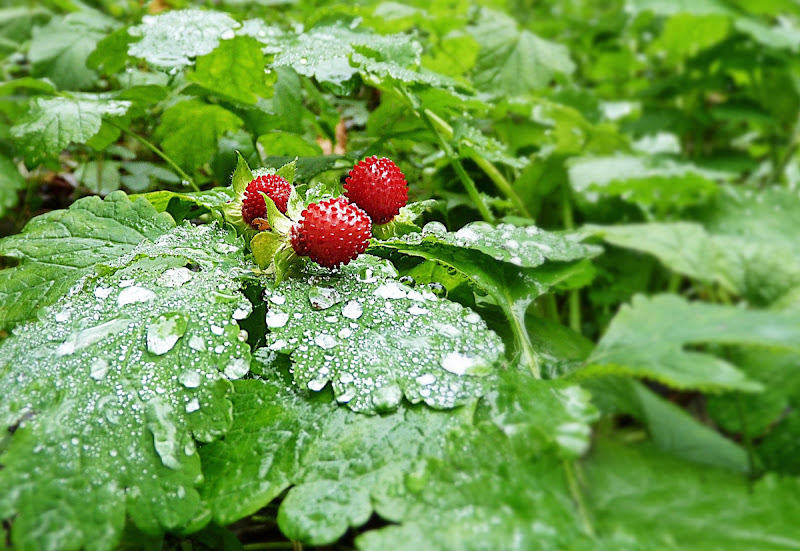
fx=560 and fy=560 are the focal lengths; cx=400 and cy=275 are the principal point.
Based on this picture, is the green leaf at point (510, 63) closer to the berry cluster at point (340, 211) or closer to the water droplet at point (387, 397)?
the berry cluster at point (340, 211)

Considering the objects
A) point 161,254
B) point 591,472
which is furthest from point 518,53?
point 591,472

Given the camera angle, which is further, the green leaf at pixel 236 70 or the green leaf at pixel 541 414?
the green leaf at pixel 236 70

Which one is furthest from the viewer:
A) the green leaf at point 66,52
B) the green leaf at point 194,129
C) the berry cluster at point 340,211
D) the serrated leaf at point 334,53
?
the green leaf at point 66,52

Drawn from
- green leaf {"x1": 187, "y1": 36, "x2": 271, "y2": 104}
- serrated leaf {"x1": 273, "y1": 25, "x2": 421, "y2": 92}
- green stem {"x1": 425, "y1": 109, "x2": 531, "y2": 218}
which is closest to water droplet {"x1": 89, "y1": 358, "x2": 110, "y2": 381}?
serrated leaf {"x1": 273, "y1": 25, "x2": 421, "y2": 92}

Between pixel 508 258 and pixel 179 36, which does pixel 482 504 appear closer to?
pixel 508 258

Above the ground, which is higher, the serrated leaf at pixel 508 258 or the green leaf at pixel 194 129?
the serrated leaf at pixel 508 258

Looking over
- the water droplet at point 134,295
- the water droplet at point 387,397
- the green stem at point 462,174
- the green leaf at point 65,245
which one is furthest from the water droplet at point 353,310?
the green stem at point 462,174

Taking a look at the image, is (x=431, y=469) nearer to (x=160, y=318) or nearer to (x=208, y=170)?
(x=160, y=318)
